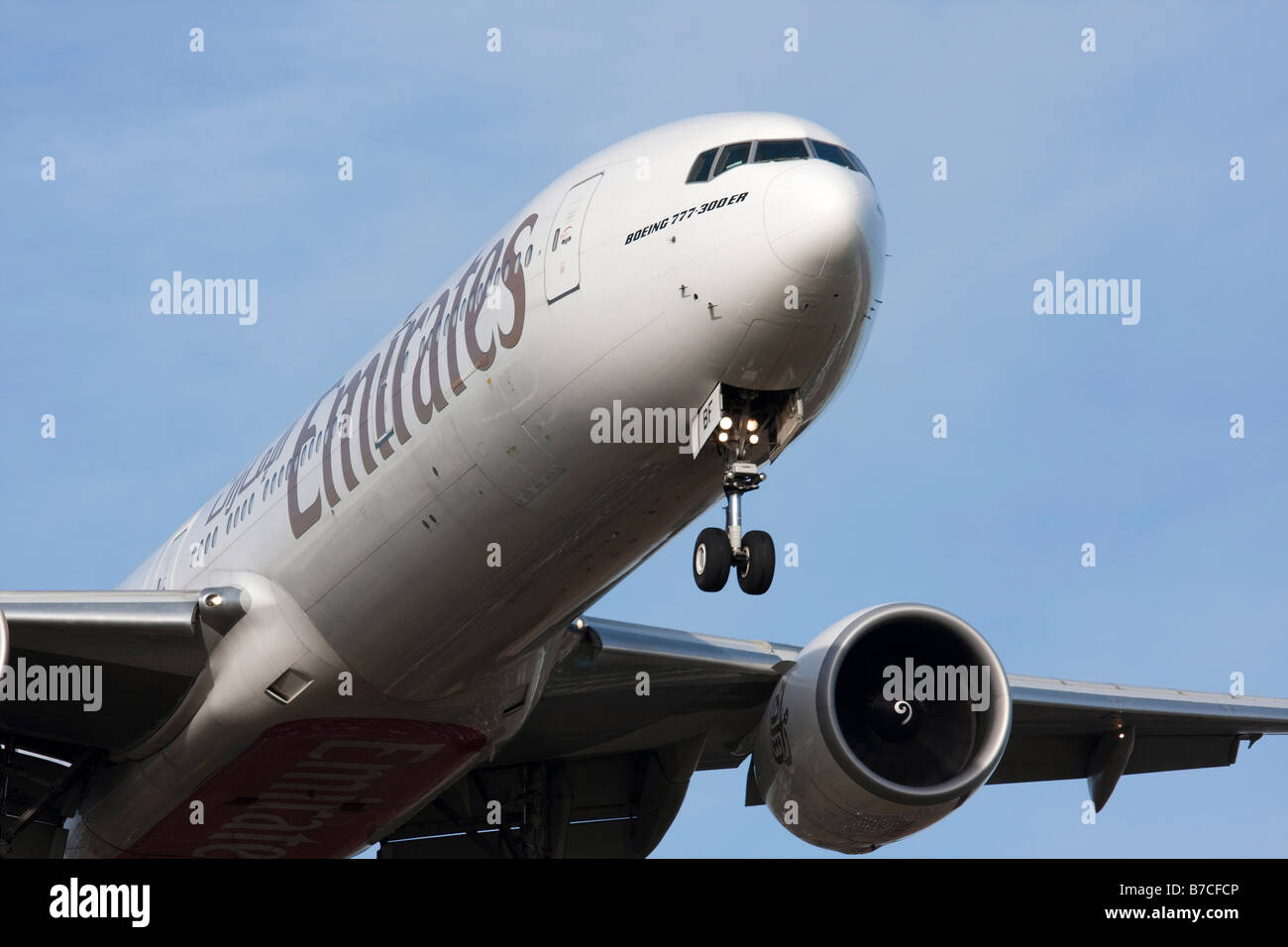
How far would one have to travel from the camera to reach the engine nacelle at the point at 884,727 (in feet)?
61.7

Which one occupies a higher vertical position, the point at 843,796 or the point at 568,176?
the point at 568,176

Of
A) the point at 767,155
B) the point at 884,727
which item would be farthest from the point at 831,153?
the point at 884,727

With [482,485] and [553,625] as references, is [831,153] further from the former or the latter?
[553,625]

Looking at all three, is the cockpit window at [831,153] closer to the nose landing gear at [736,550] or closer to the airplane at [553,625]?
the airplane at [553,625]

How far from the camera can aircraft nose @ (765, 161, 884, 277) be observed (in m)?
13.2

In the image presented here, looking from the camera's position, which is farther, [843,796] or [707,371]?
[843,796]

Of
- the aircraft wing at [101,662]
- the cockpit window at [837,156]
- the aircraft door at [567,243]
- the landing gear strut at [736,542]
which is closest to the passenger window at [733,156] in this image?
the cockpit window at [837,156]

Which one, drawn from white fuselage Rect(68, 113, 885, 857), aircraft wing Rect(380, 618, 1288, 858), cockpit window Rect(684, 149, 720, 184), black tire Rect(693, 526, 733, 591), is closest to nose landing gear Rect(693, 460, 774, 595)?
black tire Rect(693, 526, 733, 591)

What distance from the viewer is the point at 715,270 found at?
1355 cm

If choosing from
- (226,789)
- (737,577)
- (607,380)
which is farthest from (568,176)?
(226,789)

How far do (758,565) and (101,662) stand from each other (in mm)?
6444

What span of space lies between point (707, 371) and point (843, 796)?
6.69m

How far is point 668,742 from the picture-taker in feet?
69.4
